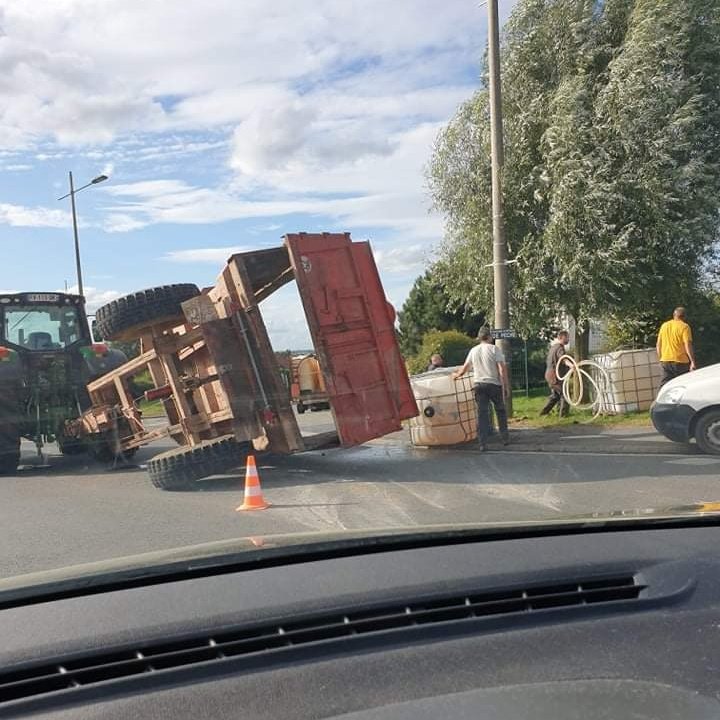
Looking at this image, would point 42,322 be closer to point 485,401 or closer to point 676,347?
point 485,401

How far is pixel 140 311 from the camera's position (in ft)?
34.5

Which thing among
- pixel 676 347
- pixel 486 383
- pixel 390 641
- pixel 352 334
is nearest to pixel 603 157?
pixel 676 347

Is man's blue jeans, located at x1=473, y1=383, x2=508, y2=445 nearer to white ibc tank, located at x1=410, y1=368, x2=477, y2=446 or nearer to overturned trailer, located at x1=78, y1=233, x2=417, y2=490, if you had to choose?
white ibc tank, located at x1=410, y1=368, x2=477, y2=446

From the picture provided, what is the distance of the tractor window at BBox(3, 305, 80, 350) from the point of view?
1368 centimetres

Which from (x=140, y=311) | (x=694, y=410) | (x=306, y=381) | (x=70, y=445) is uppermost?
(x=140, y=311)

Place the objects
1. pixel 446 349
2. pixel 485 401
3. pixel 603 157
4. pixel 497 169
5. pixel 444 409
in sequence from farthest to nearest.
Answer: pixel 446 349, pixel 603 157, pixel 497 169, pixel 444 409, pixel 485 401

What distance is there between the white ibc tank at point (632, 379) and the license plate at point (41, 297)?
31.7 ft

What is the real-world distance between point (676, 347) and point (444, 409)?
3.76m

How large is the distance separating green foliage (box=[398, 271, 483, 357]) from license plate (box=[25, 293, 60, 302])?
1729 cm

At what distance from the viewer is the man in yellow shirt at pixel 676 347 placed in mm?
12781

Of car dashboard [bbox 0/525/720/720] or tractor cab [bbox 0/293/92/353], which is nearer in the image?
car dashboard [bbox 0/525/720/720]

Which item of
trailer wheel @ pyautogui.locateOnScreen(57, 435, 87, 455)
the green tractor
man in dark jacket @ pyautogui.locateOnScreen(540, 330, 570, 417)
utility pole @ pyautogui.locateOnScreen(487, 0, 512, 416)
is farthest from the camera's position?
man in dark jacket @ pyautogui.locateOnScreen(540, 330, 570, 417)

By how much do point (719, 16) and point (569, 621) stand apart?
17.3 meters

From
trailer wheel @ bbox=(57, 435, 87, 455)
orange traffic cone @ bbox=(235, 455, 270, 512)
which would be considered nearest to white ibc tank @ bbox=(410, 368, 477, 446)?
orange traffic cone @ bbox=(235, 455, 270, 512)
